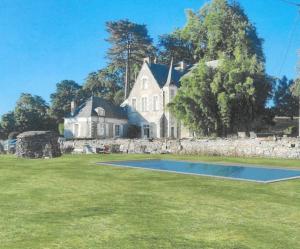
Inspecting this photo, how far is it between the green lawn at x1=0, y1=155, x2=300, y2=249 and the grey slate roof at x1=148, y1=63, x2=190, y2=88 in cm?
3674

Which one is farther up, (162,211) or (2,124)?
(2,124)

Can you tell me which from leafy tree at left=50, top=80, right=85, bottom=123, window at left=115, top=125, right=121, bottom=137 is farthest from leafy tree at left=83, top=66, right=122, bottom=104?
window at left=115, top=125, right=121, bottom=137

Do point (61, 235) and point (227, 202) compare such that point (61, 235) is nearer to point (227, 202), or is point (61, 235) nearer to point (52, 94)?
point (227, 202)

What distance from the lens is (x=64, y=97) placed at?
7444 cm

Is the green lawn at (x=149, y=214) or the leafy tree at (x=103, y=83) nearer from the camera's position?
the green lawn at (x=149, y=214)

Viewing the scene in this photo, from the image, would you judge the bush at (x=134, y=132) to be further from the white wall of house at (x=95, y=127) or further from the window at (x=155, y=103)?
the window at (x=155, y=103)

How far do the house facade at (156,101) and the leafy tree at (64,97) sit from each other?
1974 centimetres

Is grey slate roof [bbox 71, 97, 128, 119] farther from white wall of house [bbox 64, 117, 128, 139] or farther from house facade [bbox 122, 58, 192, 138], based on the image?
house facade [bbox 122, 58, 192, 138]

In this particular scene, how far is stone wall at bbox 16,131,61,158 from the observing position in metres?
29.8

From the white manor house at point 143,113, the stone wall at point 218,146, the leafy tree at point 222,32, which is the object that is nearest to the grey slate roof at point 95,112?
the white manor house at point 143,113

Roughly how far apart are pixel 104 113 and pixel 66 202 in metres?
42.1

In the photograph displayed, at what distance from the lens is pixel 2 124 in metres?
61.1

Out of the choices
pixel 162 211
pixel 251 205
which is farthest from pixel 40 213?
pixel 251 205

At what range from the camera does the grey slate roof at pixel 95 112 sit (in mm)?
51525
